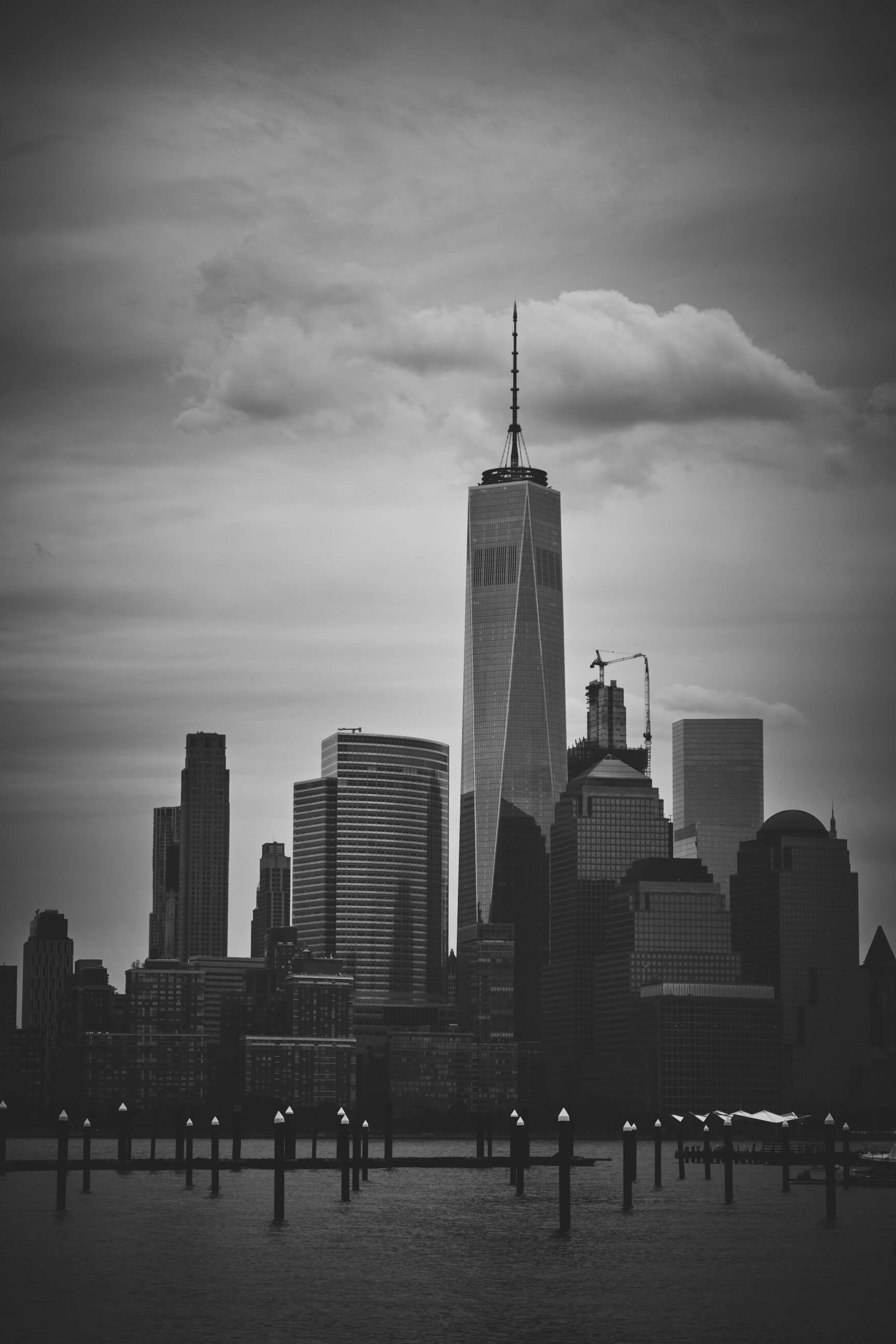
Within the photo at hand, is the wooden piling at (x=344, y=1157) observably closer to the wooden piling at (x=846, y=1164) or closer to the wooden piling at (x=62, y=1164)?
the wooden piling at (x=62, y=1164)

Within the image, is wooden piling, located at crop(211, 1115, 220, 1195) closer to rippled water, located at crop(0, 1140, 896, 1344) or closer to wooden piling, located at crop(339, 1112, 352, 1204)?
rippled water, located at crop(0, 1140, 896, 1344)

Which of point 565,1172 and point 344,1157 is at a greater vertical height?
point 565,1172

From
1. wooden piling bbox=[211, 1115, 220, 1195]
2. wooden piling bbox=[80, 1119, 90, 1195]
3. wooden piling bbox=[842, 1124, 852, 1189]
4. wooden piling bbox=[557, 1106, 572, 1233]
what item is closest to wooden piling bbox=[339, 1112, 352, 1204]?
wooden piling bbox=[211, 1115, 220, 1195]

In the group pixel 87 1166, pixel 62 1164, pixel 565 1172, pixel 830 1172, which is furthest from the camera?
pixel 87 1166

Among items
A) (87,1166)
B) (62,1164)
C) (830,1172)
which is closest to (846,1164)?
(830,1172)

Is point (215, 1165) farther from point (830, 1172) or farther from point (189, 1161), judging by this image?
point (830, 1172)
